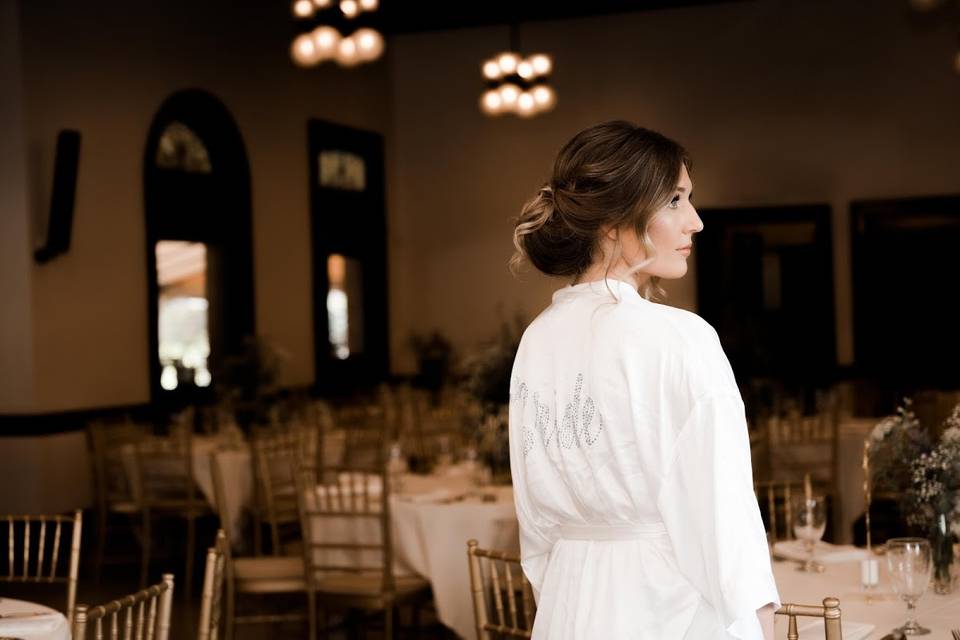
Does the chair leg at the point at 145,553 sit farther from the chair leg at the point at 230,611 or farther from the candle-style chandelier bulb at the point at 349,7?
the candle-style chandelier bulb at the point at 349,7

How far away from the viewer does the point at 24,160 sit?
→ 9.59 m

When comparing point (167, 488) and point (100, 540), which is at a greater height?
point (167, 488)

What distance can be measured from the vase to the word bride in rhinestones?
65.2 inches

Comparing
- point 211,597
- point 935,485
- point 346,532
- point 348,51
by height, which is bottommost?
point 346,532

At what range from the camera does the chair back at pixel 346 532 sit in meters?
5.60

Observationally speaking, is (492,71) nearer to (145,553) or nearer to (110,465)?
(110,465)

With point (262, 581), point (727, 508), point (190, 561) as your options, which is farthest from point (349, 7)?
point (727, 508)

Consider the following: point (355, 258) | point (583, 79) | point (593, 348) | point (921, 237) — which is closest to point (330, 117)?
point (355, 258)

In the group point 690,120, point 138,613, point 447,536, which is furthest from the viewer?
point 690,120

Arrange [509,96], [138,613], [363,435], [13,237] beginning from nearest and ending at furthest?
1. [138,613]
2. [363,435]
3. [13,237]
4. [509,96]

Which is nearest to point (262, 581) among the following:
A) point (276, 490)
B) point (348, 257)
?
point (276, 490)

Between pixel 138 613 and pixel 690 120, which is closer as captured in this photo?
pixel 138 613

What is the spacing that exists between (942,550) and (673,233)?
1766 mm

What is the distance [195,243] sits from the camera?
38.8 feet
